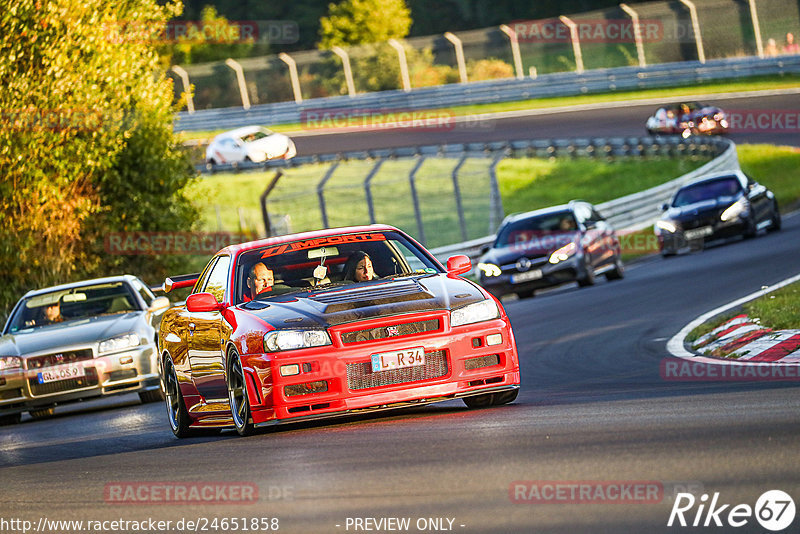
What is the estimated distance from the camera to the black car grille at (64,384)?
1543cm

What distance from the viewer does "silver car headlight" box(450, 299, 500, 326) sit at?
934 cm

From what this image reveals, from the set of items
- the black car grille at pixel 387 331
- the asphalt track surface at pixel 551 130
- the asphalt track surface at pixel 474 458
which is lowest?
the asphalt track surface at pixel 551 130

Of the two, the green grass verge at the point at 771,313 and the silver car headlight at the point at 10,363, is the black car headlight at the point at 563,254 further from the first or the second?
the silver car headlight at the point at 10,363

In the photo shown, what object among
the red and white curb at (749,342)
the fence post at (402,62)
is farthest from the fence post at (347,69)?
the red and white curb at (749,342)

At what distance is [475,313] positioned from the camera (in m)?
9.45

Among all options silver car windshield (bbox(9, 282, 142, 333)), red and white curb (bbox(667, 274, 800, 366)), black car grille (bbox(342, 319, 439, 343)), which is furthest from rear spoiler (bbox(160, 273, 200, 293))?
silver car windshield (bbox(9, 282, 142, 333))

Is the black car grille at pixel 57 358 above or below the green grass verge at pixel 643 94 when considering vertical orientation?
above

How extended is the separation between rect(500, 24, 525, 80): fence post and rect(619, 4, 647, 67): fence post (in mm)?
4828

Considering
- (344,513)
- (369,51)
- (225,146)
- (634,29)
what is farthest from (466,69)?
(344,513)

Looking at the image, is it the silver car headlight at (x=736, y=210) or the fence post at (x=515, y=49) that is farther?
the fence post at (x=515, y=49)

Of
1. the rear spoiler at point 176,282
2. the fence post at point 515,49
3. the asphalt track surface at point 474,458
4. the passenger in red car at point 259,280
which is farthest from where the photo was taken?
the fence post at point 515,49

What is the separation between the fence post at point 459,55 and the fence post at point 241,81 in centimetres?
875

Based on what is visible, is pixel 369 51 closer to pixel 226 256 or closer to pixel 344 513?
pixel 226 256

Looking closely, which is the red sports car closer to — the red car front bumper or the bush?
the red car front bumper
